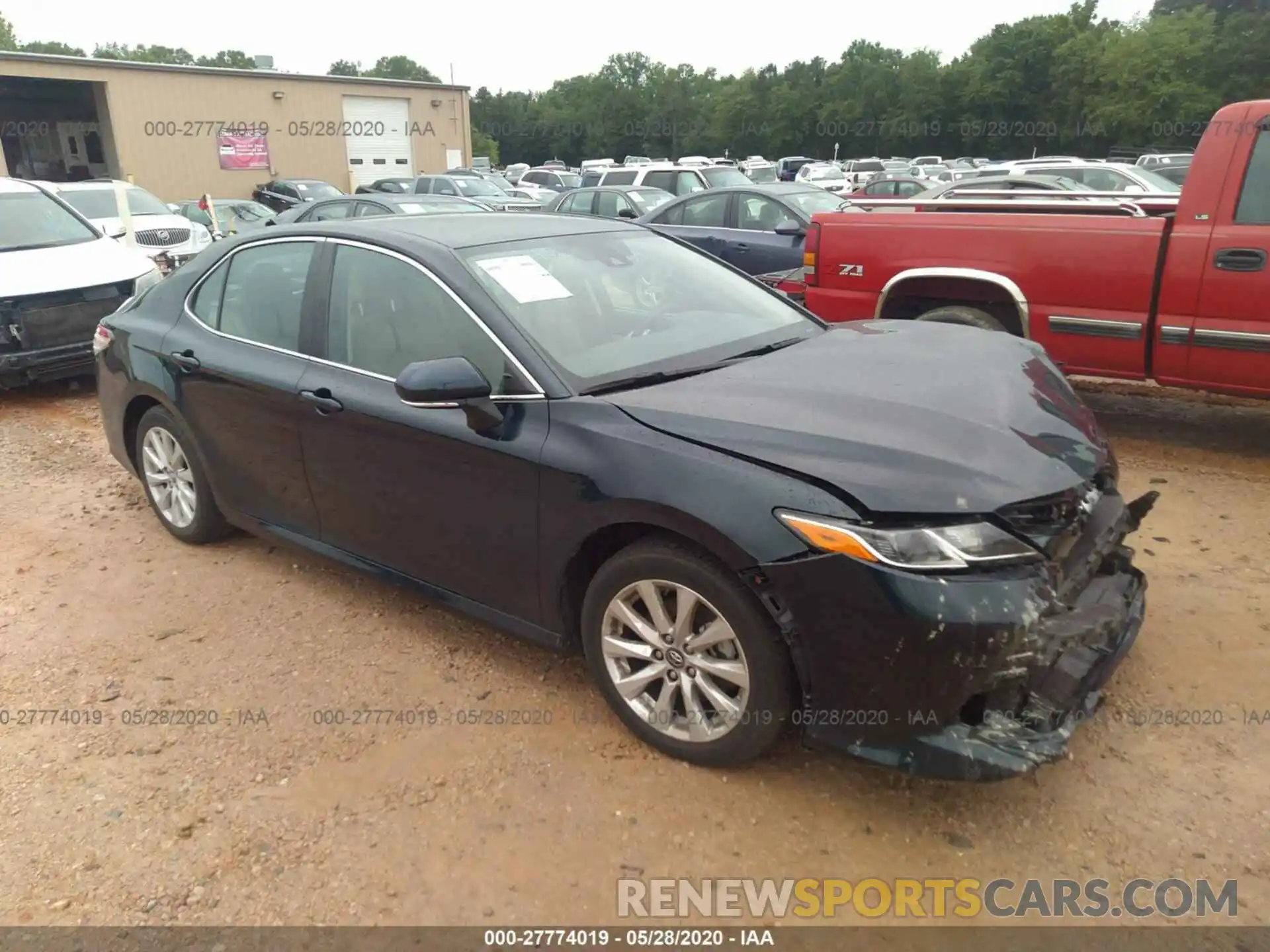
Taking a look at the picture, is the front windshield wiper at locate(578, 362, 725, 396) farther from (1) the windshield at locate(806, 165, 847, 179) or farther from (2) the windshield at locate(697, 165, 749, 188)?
(1) the windshield at locate(806, 165, 847, 179)

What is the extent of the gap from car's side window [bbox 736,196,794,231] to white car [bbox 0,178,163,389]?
579 cm

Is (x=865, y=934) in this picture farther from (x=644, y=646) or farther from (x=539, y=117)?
(x=539, y=117)

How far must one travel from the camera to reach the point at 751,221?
9812 mm

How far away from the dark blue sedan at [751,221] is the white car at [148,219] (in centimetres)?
708

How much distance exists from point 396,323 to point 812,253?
150 inches

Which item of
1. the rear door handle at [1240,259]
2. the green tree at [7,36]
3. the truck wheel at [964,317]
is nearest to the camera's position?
the rear door handle at [1240,259]

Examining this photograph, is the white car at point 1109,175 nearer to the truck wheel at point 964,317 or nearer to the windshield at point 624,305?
the truck wheel at point 964,317

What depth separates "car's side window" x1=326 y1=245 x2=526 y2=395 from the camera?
10.3 feet

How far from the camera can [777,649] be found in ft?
8.42

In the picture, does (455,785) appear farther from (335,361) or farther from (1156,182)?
(1156,182)

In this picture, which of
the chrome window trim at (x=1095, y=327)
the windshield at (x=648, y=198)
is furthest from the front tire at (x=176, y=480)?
the windshield at (x=648, y=198)

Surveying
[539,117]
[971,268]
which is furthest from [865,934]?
[539,117]

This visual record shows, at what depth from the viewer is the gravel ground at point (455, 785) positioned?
2.50 metres

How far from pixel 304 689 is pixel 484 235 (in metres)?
1.88
